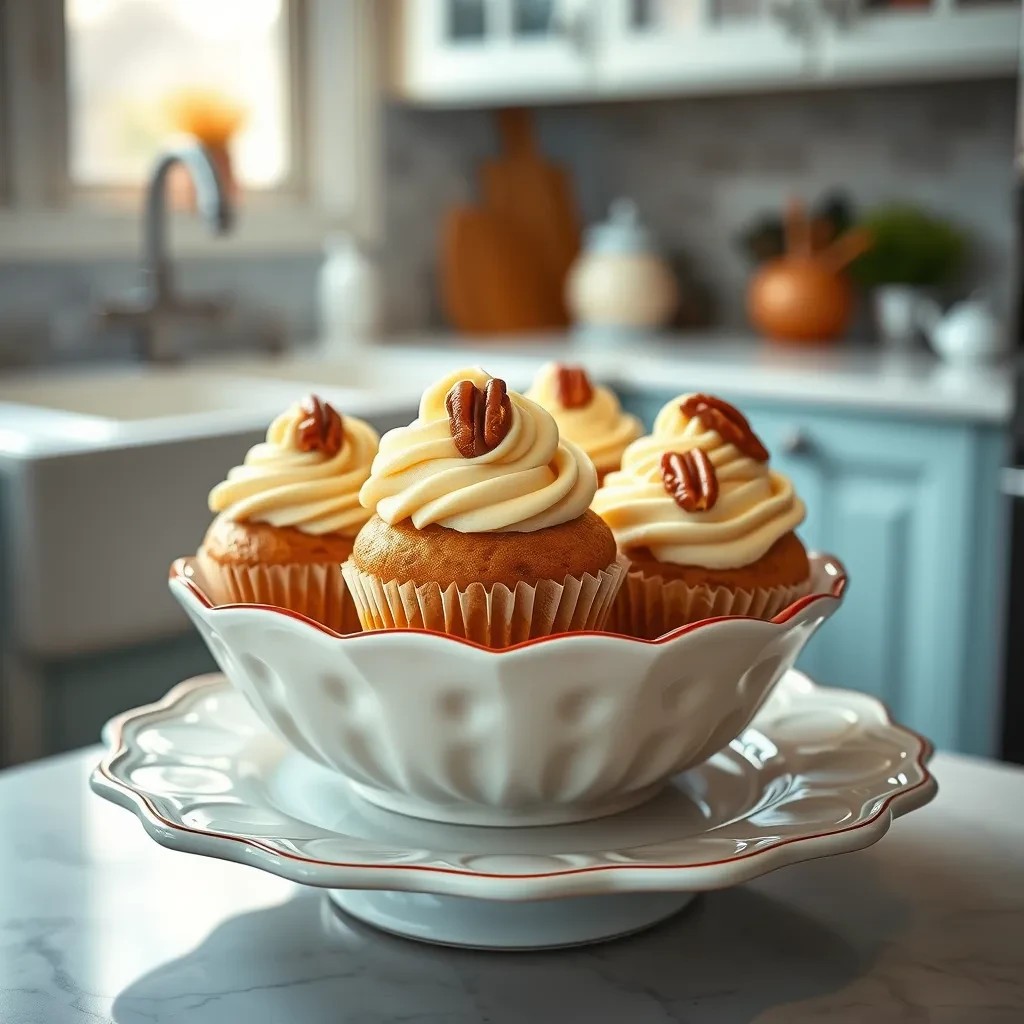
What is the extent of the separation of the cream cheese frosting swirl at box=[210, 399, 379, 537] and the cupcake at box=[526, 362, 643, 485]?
142 mm

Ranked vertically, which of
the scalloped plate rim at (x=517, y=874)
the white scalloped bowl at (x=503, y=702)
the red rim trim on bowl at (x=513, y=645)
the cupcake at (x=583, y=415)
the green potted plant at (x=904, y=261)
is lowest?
the scalloped plate rim at (x=517, y=874)

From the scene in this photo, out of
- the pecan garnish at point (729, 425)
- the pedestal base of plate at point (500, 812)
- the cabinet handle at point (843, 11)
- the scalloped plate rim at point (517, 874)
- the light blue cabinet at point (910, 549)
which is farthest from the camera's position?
the cabinet handle at point (843, 11)

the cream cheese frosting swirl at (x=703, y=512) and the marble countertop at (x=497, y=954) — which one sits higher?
the cream cheese frosting swirl at (x=703, y=512)

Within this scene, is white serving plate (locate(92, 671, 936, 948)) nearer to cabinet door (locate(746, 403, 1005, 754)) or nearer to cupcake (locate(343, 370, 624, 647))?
cupcake (locate(343, 370, 624, 647))

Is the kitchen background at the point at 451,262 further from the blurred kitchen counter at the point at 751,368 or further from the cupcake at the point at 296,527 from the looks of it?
the cupcake at the point at 296,527

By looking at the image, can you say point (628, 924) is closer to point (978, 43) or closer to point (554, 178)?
point (978, 43)

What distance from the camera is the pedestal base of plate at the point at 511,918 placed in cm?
71

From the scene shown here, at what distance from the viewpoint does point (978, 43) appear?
239 centimetres

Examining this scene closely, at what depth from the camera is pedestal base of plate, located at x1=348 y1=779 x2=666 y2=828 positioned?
731 mm

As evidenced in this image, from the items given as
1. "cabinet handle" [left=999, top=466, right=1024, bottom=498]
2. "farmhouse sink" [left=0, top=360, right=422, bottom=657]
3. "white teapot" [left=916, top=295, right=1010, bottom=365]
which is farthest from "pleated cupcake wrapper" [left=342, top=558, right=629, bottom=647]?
"white teapot" [left=916, top=295, right=1010, bottom=365]

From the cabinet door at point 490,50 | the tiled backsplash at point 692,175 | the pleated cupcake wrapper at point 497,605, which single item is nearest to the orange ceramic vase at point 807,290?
the tiled backsplash at point 692,175

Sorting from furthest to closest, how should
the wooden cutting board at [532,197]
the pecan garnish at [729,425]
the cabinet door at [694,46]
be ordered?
the wooden cutting board at [532,197] < the cabinet door at [694,46] < the pecan garnish at [729,425]

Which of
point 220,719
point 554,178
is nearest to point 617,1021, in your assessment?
point 220,719

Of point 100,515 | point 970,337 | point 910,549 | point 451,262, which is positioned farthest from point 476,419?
point 451,262
